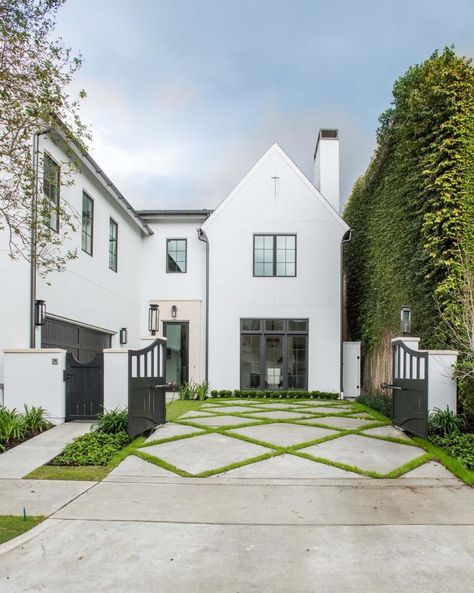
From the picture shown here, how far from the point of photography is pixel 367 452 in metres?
7.44

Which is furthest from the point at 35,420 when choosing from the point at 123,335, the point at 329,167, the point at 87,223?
the point at 329,167

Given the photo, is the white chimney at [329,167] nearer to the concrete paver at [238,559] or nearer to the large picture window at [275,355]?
the large picture window at [275,355]

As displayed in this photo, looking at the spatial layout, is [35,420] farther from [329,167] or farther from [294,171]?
[329,167]

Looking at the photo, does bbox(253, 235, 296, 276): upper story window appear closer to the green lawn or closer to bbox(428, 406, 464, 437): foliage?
bbox(428, 406, 464, 437): foliage

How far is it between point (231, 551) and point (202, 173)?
19.4m

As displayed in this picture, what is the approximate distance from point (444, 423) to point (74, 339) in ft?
27.7

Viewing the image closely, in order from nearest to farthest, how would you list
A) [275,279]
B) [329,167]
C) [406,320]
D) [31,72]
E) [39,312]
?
[31,72], [406,320], [39,312], [275,279], [329,167]

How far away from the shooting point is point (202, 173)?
21828 millimetres

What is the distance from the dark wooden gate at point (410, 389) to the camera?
7754 mm

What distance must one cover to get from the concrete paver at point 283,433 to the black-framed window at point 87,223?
21.3 ft

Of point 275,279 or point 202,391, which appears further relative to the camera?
point 275,279

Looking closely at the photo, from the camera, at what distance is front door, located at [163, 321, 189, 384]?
55.1 ft

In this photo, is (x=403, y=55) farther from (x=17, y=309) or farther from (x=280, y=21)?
(x=17, y=309)

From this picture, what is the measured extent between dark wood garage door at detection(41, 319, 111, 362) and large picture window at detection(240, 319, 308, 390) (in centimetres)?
434
